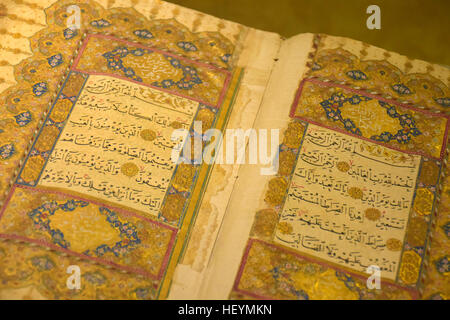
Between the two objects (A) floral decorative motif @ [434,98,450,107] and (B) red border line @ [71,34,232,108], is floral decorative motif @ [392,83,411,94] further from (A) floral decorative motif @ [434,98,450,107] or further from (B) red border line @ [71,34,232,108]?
(B) red border line @ [71,34,232,108]

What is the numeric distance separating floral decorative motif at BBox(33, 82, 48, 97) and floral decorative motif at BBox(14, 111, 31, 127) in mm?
145

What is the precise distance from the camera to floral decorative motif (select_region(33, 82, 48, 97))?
2926mm

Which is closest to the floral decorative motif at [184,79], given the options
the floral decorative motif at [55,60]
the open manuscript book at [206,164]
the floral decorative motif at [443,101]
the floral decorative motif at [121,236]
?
the open manuscript book at [206,164]

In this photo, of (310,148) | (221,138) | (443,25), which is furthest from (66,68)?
(443,25)

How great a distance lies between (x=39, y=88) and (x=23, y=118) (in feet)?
0.76

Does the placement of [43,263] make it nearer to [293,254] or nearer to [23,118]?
[23,118]

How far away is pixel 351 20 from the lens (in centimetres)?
374

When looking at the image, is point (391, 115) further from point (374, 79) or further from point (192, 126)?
point (192, 126)

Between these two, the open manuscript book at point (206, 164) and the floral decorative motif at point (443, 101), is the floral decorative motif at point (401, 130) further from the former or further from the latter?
the floral decorative motif at point (443, 101)

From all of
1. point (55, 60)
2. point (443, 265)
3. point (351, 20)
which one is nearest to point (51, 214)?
point (55, 60)

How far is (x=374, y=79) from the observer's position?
3098 millimetres

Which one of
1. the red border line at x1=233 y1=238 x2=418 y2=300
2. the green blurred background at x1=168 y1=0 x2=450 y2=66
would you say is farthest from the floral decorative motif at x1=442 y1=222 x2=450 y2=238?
the green blurred background at x1=168 y1=0 x2=450 y2=66

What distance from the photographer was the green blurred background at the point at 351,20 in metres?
3.65
